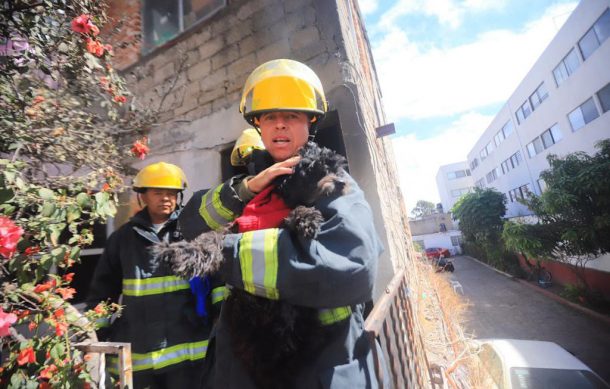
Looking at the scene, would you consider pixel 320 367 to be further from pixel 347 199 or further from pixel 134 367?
pixel 134 367

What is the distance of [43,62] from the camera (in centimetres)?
183

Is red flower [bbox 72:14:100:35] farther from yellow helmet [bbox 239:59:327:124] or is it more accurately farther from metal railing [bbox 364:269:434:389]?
metal railing [bbox 364:269:434:389]

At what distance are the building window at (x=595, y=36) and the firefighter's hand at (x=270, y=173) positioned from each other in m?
21.5

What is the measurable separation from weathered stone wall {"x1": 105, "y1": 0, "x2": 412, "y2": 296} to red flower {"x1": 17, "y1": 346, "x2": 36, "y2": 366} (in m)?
2.21

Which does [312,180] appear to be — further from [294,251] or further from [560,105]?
[560,105]

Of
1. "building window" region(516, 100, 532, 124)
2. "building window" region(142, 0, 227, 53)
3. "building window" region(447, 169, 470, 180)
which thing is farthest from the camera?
"building window" region(447, 169, 470, 180)

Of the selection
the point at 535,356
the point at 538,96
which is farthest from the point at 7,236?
the point at 538,96

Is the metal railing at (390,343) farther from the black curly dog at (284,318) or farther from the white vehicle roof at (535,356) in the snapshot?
the white vehicle roof at (535,356)

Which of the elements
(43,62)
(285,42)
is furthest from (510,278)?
(43,62)

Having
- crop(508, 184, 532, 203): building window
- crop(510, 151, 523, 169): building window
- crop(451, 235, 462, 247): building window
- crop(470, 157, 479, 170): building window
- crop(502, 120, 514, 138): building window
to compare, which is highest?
crop(502, 120, 514, 138): building window

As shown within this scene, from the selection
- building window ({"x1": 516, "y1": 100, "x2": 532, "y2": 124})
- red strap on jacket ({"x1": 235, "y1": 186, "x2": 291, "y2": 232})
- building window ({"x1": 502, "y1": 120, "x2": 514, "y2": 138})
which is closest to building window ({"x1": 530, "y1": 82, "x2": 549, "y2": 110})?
building window ({"x1": 516, "y1": 100, "x2": 532, "y2": 124})

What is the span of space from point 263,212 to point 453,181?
5486 cm

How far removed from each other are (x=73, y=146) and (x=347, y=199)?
2.36 m

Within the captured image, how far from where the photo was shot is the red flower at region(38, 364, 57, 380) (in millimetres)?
1199
